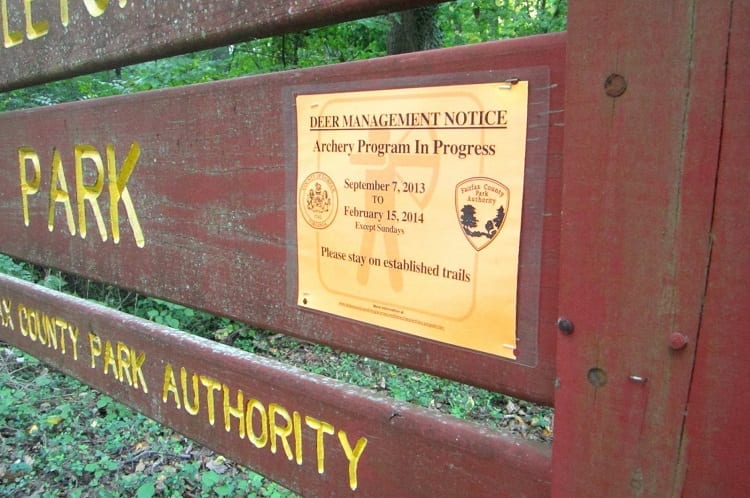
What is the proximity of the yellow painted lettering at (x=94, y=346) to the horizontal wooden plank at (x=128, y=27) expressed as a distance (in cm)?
62

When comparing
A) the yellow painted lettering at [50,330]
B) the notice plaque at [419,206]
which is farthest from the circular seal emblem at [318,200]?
the yellow painted lettering at [50,330]

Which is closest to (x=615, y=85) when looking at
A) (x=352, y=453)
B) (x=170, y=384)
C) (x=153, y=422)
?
(x=352, y=453)

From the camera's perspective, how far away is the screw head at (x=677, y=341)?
506mm

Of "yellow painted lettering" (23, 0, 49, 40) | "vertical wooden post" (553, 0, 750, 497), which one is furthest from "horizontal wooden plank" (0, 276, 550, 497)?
"yellow painted lettering" (23, 0, 49, 40)

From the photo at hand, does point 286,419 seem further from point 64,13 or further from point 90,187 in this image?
point 64,13

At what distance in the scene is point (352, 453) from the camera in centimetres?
85

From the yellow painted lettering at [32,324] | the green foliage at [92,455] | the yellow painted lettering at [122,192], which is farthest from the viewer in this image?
the green foliage at [92,455]

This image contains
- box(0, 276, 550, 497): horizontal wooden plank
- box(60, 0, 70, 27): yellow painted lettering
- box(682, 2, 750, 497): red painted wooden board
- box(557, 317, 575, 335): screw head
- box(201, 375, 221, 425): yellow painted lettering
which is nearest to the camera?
box(682, 2, 750, 497): red painted wooden board

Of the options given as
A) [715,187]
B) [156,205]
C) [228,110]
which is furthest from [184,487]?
[715,187]

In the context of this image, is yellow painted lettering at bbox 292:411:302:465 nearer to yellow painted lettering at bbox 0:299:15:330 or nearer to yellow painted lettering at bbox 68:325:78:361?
yellow painted lettering at bbox 68:325:78:361

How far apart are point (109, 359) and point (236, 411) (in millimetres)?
448

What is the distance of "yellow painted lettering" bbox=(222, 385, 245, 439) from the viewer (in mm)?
1007

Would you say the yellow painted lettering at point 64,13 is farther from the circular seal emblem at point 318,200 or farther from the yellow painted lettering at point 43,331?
the circular seal emblem at point 318,200

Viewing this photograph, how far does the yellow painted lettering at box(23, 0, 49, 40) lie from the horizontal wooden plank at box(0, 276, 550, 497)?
0.66 meters
